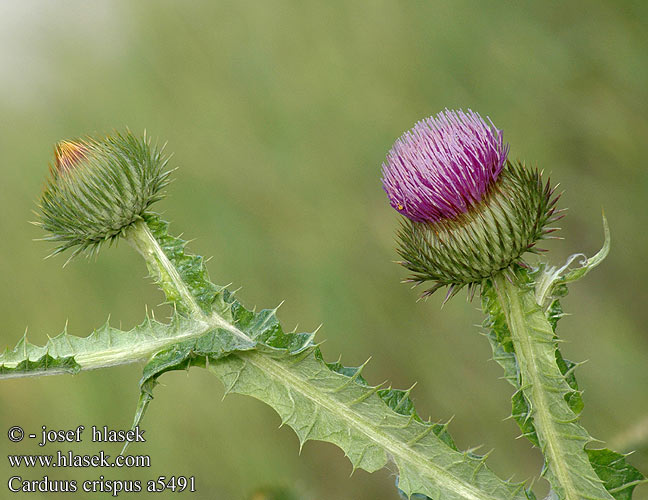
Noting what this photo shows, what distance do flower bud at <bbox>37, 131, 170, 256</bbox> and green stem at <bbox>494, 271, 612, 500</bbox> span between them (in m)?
1.58

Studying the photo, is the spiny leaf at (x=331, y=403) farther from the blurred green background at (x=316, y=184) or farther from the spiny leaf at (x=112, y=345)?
the blurred green background at (x=316, y=184)

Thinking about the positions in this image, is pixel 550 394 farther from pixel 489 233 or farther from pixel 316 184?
pixel 316 184

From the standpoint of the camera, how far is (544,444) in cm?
222

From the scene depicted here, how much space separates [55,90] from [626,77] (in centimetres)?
428

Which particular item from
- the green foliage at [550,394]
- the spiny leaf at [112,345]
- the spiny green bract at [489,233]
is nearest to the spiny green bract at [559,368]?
the green foliage at [550,394]

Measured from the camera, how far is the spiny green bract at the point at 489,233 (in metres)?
2.46

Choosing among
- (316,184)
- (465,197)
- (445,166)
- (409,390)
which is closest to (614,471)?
(409,390)

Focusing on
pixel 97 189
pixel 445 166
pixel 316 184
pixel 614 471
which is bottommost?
pixel 614 471

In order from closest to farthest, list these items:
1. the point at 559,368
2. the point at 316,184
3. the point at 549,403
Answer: the point at 549,403, the point at 559,368, the point at 316,184

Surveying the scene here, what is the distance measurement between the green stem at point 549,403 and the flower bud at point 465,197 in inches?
7.5

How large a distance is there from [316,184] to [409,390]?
3141 mm

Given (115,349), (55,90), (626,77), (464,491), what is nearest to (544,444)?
(464,491)

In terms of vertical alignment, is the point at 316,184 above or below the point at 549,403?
above

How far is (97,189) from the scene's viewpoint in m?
2.92
